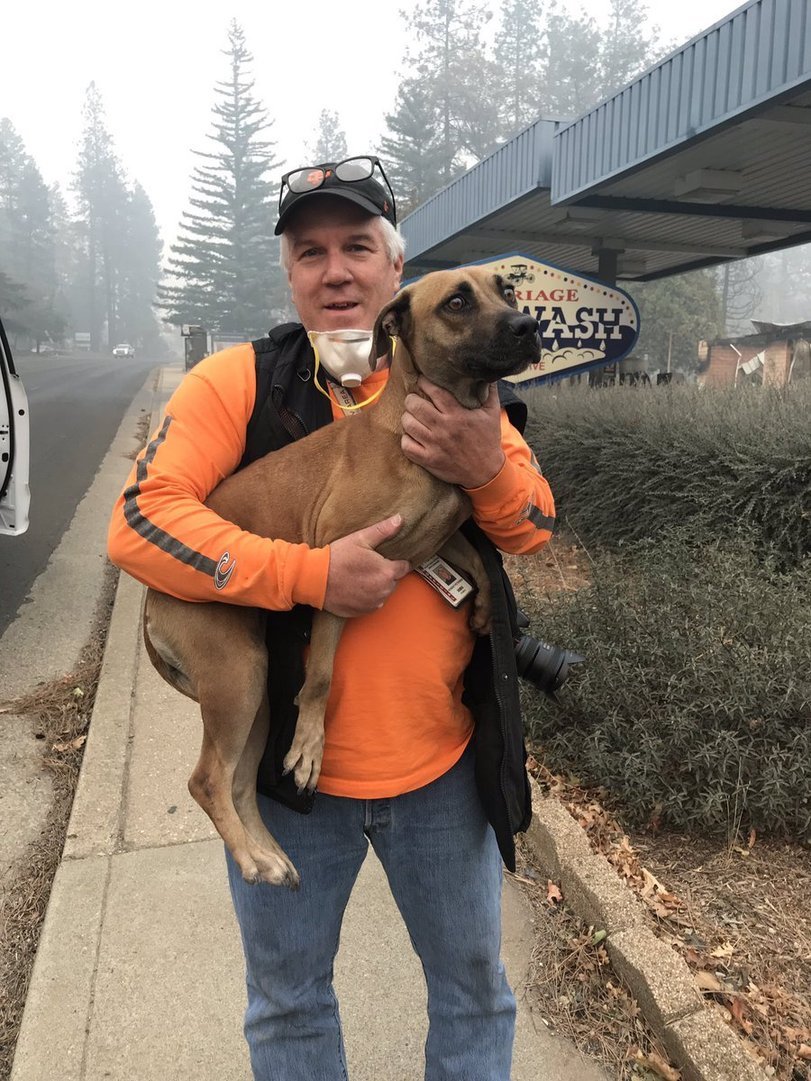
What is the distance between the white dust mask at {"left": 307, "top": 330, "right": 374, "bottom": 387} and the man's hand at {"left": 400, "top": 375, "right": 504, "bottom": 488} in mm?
209

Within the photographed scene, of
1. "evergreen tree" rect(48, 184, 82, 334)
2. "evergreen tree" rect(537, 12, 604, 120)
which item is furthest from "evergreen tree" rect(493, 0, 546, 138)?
"evergreen tree" rect(48, 184, 82, 334)

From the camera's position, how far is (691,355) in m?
37.8

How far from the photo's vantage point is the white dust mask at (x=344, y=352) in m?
1.77

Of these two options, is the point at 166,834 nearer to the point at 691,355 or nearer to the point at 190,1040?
the point at 190,1040

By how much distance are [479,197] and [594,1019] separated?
11988mm

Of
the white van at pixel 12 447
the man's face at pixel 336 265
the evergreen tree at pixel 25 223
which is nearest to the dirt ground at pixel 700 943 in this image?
the man's face at pixel 336 265

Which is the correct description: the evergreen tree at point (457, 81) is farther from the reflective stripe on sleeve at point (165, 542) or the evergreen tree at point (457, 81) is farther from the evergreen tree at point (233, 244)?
the reflective stripe on sleeve at point (165, 542)

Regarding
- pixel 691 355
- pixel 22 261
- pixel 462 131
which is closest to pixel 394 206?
pixel 691 355

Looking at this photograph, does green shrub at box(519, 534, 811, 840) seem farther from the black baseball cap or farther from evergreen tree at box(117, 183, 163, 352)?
evergreen tree at box(117, 183, 163, 352)

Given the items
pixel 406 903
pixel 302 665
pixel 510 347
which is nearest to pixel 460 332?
pixel 510 347

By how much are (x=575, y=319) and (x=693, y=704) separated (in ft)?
20.2

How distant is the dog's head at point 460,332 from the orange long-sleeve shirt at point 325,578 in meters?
0.22

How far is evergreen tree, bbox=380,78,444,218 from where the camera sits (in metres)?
50.9

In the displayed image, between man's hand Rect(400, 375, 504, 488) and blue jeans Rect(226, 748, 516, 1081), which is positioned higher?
man's hand Rect(400, 375, 504, 488)
